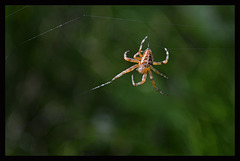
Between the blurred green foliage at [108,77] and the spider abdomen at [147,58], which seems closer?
the spider abdomen at [147,58]

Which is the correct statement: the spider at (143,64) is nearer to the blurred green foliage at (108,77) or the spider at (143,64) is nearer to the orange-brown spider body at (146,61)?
the orange-brown spider body at (146,61)

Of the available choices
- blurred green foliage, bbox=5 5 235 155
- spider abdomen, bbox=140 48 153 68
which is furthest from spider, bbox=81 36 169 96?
blurred green foliage, bbox=5 5 235 155

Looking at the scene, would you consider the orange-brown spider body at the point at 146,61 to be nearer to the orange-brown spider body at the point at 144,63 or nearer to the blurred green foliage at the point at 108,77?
the orange-brown spider body at the point at 144,63

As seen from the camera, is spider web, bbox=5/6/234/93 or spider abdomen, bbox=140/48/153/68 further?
spider web, bbox=5/6/234/93

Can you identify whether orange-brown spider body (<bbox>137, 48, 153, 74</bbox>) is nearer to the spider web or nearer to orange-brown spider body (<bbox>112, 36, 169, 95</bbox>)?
orange-brown spider body (<bbox>112, 36, 169, 95</bbox>)

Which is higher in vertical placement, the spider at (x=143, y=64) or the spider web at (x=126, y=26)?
the spider web at (x=126, y=26)

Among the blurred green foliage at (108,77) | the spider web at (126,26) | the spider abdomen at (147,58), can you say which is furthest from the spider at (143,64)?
the spider web at (126,26)

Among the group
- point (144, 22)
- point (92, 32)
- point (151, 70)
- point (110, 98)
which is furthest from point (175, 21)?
point (110, 98)

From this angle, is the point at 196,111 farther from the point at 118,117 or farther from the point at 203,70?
the point at 118,117
